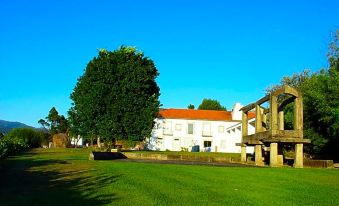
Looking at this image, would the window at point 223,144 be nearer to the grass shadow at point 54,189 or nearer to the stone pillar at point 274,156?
the stone pillar at point 274,156

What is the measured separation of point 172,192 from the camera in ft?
33.3

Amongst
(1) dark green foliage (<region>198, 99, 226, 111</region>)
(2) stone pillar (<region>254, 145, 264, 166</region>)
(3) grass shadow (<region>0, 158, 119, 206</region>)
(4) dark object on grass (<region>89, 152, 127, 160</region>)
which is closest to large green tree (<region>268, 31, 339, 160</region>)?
(2) stone pillar (<region>254, 145, 264, 166</region>)

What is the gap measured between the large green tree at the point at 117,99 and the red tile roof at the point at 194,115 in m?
35.0

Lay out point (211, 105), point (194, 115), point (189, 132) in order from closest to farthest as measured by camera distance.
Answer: point (189, 132) < point (194, 115) < point (211, 105)

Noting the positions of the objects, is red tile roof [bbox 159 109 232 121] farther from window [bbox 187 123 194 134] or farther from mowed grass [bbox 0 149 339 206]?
mowed grass [bbox 0 149 339 206]

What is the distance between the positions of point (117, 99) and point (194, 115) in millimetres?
39409

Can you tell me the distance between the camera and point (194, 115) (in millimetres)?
81000

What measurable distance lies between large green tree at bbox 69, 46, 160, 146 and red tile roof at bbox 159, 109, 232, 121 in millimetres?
34993

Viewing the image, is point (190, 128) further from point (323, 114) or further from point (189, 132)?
point (323, 114)

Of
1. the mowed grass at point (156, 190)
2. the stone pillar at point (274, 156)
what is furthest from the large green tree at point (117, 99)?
the mowed grass at point (156, 190)

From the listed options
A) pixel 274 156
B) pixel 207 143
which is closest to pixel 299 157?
pixel 274 156

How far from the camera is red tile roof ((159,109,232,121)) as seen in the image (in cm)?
7975

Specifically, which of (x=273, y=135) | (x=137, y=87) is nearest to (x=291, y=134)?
(x=273, y=135)

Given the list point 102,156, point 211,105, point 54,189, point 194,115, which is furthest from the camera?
point 211,105
